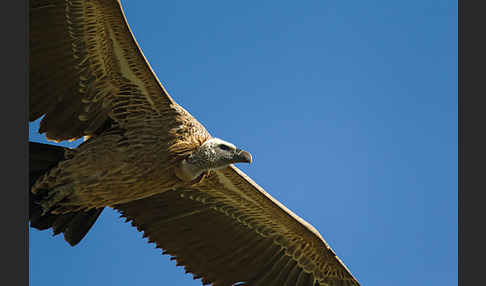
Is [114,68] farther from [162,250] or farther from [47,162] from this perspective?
[162,250]

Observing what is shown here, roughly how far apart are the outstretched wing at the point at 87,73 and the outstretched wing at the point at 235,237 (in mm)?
1235

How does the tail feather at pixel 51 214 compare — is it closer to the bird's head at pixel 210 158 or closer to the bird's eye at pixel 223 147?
the bird's head at pixel 210 158

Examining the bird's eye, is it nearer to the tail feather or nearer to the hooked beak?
the hooked beak

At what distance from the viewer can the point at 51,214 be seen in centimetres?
747

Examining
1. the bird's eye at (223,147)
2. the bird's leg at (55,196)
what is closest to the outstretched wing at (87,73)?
the bird's leg at (55,196)

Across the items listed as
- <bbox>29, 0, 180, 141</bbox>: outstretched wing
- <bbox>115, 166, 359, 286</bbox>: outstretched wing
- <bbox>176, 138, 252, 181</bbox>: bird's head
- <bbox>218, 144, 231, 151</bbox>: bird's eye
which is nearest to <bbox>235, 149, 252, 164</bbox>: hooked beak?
<bbox>176, 138, 252, 181</bbox>: bird's head

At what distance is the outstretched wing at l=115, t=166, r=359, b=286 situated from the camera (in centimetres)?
816

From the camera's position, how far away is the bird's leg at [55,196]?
7.17 meters

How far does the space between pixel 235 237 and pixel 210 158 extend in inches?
72.7

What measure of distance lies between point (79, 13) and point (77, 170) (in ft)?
5.36

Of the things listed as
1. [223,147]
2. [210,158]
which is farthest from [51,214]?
[223,147]

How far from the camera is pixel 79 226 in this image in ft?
25.0

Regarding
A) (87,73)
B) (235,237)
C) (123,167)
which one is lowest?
(235,237)

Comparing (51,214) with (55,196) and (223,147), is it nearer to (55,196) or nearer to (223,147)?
(55,196)
